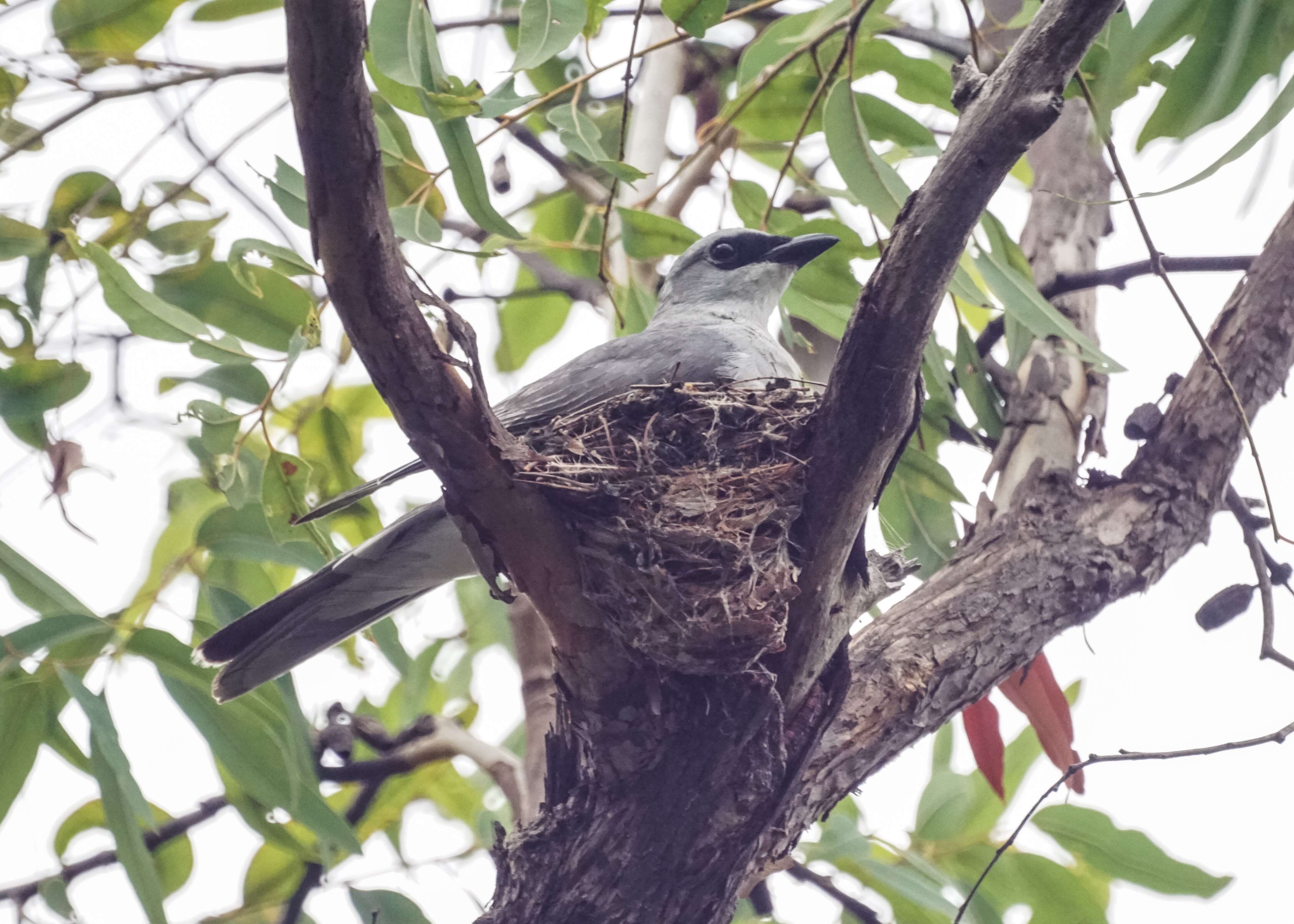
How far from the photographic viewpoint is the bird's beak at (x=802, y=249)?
3.73m

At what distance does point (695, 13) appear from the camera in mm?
2846

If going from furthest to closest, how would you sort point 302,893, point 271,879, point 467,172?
point 271,879 → point 302,893 → point 467,172

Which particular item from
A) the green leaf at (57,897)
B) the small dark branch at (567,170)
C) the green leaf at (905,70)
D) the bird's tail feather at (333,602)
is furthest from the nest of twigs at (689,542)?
the small dark branch at (567,170)

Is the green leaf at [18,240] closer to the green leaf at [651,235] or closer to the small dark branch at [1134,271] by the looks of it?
the green leaf at [651,235]

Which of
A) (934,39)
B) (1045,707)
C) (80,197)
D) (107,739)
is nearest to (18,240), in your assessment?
(80,197)

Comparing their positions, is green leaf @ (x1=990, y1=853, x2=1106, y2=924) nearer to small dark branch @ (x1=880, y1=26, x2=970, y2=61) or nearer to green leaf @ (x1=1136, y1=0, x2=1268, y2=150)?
green leaf @ (x1=1136, y1=0, x2=1268, y2=150)

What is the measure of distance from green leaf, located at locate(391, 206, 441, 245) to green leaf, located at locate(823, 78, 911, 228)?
104 centimetres

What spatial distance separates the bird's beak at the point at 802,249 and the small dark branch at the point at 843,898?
185 centimetres

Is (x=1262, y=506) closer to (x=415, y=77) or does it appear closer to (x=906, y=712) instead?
(x=906, y=712)

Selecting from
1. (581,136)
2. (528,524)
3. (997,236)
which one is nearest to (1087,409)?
(997,236)

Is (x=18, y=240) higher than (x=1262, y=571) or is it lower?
higher

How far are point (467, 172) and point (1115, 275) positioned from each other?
2173 mm

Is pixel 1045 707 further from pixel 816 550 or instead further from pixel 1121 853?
pixel 816 550

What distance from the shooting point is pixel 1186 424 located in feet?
11.1
